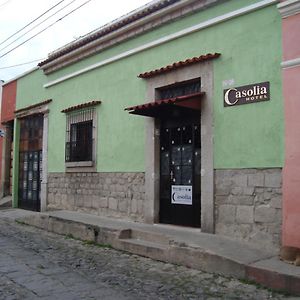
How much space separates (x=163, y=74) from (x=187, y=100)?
4.17ft

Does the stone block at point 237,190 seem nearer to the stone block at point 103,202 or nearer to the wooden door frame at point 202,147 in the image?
the wooden door frame at point 202,147

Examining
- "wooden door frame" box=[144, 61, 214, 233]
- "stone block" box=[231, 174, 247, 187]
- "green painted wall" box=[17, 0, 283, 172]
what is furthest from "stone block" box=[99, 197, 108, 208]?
"stone block" box=[231, 174, 247, 187]

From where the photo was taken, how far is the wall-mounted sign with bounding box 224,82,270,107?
22.3 feet

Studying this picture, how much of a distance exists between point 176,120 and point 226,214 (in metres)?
2.30

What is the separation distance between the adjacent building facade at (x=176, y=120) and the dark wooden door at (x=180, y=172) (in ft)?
0.07

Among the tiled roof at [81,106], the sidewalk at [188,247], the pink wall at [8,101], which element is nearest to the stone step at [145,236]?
the sidewalk at [188,247]

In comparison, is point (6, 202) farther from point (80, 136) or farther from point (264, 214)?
point (264, 214)

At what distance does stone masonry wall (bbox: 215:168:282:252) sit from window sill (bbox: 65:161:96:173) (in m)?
4.19

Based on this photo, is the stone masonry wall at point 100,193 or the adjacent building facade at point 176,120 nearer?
the adjacent building facade at point 176,120

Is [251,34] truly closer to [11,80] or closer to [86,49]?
[86,49]

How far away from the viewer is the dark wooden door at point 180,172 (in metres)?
8.17

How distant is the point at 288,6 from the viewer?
6.40 m

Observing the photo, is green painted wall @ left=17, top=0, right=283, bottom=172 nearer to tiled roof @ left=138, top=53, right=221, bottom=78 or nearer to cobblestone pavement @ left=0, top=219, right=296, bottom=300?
tiled roof @ left=138, top=53, right=221, bottom=78

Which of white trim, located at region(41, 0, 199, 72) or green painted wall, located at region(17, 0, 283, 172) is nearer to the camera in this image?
green painted wall, located at region(17, 0, 283, 172)
